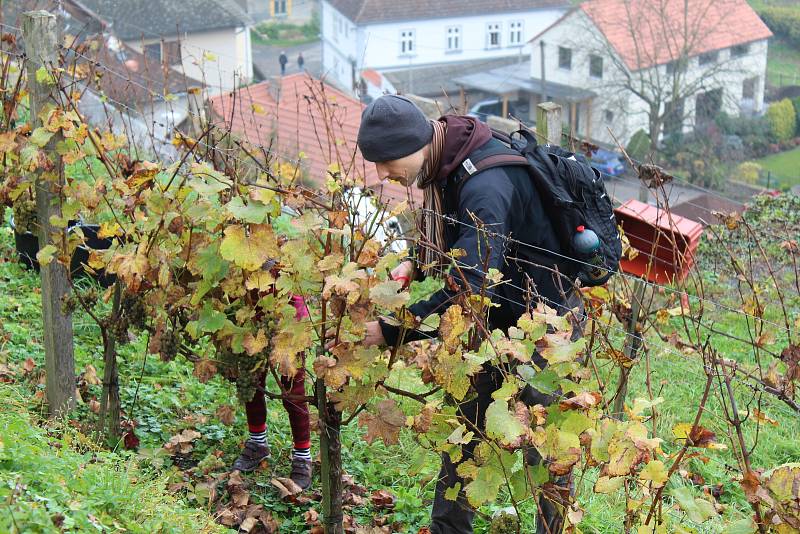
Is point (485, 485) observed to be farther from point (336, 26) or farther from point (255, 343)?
point (336, 26)

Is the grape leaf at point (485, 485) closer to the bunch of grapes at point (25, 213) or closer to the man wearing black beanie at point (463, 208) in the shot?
the man wearing black beanie at point (463, 208)

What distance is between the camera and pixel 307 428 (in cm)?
412

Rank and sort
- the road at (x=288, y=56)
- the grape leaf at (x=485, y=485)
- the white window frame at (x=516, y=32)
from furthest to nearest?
1. the white window frame at (x=516, y=32)
2. the road at (x=288, y=56)
3. the grape leaf at (x=485, y=485)

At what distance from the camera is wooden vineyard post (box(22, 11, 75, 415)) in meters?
4.06

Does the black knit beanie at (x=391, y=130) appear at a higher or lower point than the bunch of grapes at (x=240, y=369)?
higher

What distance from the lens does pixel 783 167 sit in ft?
110

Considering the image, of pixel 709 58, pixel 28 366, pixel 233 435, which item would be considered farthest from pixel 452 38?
pixel 233 435

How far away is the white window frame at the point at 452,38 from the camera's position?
149 ft

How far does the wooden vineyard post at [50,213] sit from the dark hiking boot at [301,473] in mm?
1132

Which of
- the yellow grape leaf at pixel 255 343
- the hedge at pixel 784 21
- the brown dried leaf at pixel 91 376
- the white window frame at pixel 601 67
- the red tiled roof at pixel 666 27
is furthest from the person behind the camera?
the hedge at pixel 784 21

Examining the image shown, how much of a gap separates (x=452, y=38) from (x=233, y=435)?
141 ft

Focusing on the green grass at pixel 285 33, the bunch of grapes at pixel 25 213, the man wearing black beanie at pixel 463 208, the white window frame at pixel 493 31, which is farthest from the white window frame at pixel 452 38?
the man wearing black beanie at pixel 463 208

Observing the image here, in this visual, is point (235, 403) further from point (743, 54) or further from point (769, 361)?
point (743, 54)

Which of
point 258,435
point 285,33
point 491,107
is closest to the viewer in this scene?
point 258,435
